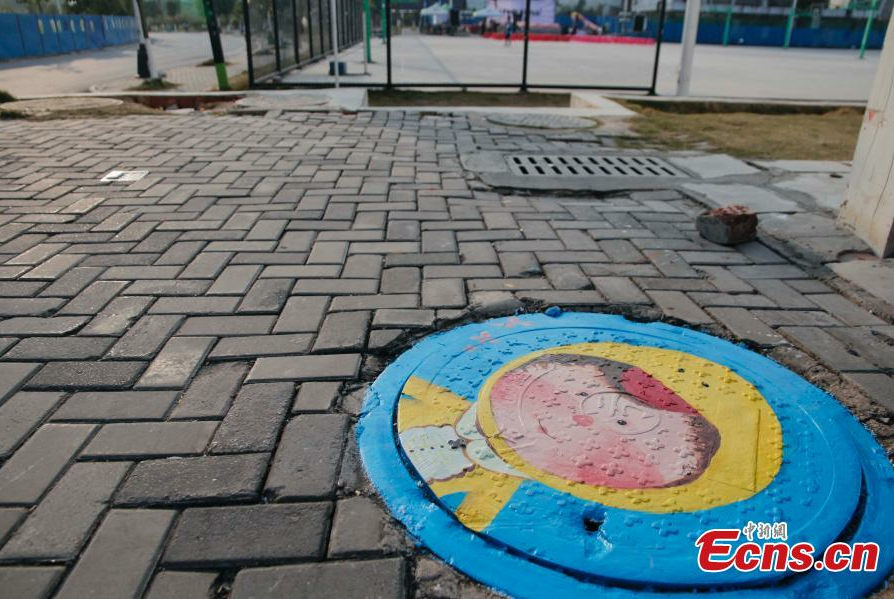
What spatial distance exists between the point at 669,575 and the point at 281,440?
44.5 inches

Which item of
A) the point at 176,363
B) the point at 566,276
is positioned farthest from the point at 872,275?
the point at 176,363

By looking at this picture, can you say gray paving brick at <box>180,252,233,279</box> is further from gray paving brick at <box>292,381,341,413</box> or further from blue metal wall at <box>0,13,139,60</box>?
blue metal wall at <box>0,13,139,60</box>

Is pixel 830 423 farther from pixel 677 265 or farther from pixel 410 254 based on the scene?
pixel 410 254

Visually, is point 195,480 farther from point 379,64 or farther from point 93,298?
point 379,64

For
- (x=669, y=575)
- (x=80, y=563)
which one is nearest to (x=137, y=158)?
(x=80, y=563)

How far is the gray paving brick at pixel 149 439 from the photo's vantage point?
1.79 m

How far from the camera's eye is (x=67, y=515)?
5.15ft

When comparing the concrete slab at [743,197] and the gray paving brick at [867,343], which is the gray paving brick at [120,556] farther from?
the concrete slab at [743,197]

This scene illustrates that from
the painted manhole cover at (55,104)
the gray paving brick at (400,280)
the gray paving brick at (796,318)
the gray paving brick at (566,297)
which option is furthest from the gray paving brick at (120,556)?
the painted manhole cover at (55,104)

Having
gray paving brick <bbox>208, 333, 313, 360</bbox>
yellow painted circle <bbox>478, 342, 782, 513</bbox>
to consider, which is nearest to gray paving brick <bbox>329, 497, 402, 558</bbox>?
yellow painted circle <bbox>478, 342, 782, 513</bbox>

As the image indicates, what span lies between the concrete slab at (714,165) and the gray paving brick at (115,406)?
443 centimetres

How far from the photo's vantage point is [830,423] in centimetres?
191

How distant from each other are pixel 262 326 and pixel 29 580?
1271 millimetres

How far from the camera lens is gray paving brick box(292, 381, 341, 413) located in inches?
79.2
